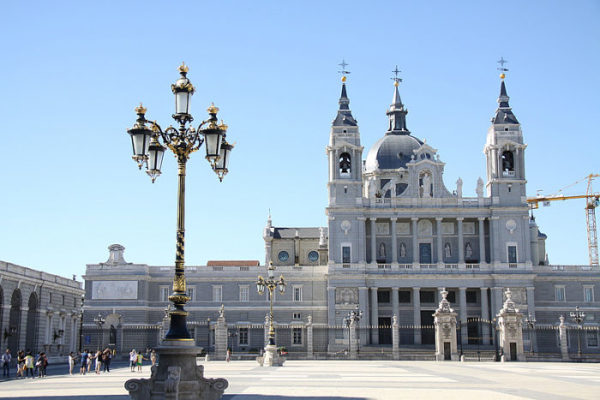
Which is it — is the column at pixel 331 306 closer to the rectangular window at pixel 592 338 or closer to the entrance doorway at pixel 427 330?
the entrance doorway at pixel 427 330

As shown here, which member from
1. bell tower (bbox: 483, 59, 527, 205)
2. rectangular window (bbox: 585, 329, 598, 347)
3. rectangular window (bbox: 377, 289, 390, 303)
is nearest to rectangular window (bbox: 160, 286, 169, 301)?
rectangular window (bbox: 377, 289, 390, 303)

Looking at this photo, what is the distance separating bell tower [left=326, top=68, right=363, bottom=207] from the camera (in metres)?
79.1

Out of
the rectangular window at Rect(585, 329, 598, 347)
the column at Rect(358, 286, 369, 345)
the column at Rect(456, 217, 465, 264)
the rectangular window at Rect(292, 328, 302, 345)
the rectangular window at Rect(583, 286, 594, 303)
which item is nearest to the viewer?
the column at Rect(358, 286, 369, 345)

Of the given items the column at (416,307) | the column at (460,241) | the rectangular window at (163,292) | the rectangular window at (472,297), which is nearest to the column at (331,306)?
the column at (416,307)

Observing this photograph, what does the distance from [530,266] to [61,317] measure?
45202 mm

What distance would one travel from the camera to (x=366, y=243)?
80.7 meters

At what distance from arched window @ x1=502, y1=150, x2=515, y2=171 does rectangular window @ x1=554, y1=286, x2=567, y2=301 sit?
13133 millimetres

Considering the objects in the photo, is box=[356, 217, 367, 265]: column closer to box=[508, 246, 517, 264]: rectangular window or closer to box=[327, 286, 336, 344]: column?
box=[327, 286, 336, 344]: column

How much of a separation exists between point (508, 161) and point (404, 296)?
697 inches

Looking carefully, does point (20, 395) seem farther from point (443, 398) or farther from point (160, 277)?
point (160, 277)

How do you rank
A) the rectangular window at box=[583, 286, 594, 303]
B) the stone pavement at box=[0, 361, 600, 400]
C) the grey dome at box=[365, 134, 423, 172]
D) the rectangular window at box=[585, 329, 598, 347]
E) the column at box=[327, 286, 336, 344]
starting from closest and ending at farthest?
the stone pavement at box=[0, 361, 600, 400], the rectangular window at box=[585, 329, 598, 347], the column at box=[327, 286, 336, 344], the rectangular window at box=[583, 286, 594, 303], the grey dome at box=[365, 134, 423, 172]

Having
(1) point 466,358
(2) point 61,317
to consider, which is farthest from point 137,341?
(1) point 466,358

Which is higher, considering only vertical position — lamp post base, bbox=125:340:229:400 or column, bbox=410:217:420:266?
column, bbox=410:217:420:266

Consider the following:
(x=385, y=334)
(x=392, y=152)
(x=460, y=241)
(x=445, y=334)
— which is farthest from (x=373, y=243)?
(x=445, y=334)
